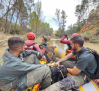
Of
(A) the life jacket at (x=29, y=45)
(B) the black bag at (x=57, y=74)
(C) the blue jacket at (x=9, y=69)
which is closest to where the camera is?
(C) the blue jacket at (x=9, y=69)

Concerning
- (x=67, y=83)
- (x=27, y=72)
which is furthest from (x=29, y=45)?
(x=67, y=83)

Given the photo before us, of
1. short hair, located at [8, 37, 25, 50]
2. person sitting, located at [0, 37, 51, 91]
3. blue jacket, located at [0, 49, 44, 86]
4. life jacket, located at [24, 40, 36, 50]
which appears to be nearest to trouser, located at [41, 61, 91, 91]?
person sitting, located at [0, 37, 51, 91]

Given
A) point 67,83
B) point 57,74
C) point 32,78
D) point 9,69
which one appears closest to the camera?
point 9,69

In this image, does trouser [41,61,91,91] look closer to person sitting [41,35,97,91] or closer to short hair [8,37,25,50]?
person sitting [41,35,97,91]

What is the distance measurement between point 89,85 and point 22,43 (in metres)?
1.44

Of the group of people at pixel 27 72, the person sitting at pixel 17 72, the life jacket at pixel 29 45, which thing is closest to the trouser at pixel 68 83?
the group of people at pixel 27 72

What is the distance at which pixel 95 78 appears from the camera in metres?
1.36

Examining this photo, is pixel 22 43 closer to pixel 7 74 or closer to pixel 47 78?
pixel 7 74

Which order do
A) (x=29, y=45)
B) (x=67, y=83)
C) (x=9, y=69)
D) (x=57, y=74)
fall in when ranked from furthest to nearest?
(x=29, y=45), (x=57, y=74), (x=67, y=83), (x=9, y=69)

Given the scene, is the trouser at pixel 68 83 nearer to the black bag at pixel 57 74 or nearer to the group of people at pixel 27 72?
the group of people at pixel 27 72

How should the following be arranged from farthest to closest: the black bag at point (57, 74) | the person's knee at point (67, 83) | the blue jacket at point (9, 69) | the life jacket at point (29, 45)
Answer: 1. the life jacket at point (29, 45)
2. the black bag at point (57, 74)
3. the person's knee at point (67, 83)
4. the blue jacket at point (9, 69)

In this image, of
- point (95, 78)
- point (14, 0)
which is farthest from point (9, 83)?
point (14, 0)

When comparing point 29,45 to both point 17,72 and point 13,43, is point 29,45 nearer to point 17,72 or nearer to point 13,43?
point 13,43

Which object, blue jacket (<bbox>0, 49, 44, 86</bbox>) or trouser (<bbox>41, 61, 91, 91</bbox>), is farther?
trouser (<bbox>41, 61, 91, 91</bbox>)
